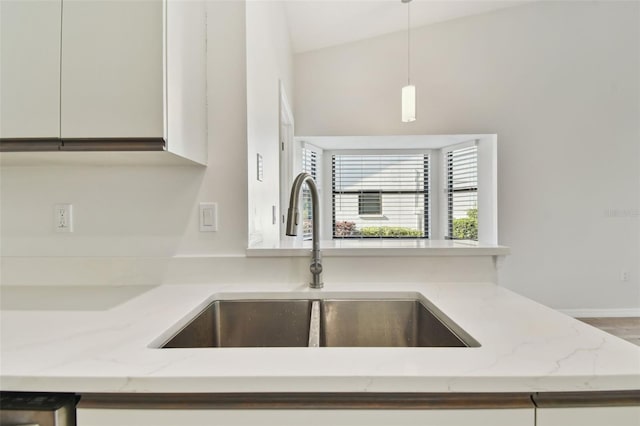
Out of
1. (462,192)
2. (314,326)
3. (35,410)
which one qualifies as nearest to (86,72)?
(35,410)

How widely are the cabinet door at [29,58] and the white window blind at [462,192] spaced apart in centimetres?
380

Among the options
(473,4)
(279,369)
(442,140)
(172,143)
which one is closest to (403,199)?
(442,140)

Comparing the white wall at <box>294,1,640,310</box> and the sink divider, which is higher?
the white wall at <box>294,1,640,310</box>

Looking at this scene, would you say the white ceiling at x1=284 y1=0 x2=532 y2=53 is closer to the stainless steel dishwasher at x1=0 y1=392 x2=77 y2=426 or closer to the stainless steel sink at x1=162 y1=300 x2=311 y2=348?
the stainless steel sink at x1=162 y1=300 x2=311 y2=348

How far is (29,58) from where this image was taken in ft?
3.05

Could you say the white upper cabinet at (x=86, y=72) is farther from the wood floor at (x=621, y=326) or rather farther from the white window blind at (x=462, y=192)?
the wood floor at (x=621, y=326)

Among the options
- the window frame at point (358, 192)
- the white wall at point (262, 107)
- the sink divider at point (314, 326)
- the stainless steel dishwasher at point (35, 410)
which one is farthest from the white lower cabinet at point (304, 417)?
the window frame at point (358, 192)

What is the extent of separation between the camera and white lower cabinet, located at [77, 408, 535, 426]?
57 centimetres

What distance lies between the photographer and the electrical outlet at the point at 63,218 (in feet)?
4.07

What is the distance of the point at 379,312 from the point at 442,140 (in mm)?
3284

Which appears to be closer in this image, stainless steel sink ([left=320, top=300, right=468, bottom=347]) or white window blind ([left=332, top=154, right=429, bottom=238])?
stainless steel sink ([left=320, top=300, right=468, bottom=347])

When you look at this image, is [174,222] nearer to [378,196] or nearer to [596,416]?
[596,416]

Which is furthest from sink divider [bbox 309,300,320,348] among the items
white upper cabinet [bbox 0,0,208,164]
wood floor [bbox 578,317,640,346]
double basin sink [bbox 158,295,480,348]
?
wood floor [bbox 578,317,640,346]

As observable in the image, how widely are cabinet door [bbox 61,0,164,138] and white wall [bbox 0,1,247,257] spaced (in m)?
0.32
